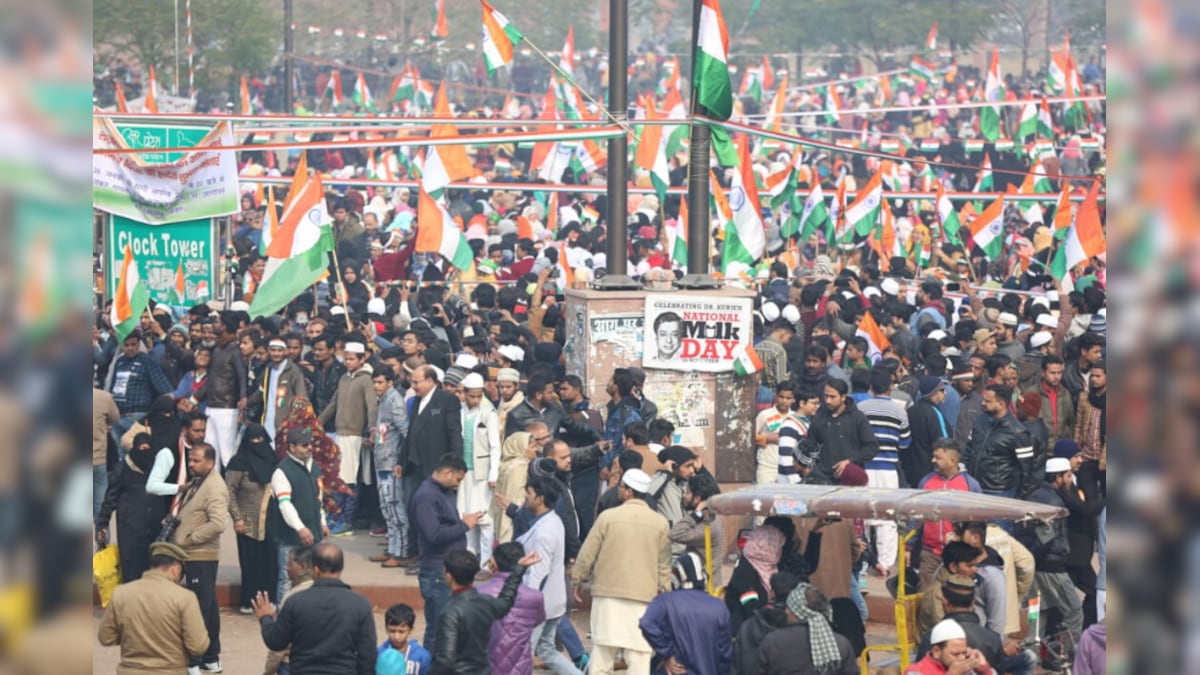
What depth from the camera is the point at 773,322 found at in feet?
51.4

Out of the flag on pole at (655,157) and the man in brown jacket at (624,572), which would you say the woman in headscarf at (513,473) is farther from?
the flag on pole at (655,157)

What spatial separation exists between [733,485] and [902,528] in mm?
2841

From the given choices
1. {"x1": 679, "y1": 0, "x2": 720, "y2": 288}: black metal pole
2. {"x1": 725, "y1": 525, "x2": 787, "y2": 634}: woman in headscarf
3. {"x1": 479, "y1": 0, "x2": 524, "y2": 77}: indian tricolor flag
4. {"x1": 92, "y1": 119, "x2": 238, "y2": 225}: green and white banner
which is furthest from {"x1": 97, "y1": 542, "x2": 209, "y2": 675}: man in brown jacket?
{"x1": 479, "y1": 0, "x2": 524, "y2": 77}: indian tricolor flag

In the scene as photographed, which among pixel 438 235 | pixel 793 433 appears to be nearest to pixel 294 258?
pixel 438 235

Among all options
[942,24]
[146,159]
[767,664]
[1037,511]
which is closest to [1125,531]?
[767,664]

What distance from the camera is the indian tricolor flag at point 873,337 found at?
1505cm

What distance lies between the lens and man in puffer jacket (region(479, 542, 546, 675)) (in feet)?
25.0

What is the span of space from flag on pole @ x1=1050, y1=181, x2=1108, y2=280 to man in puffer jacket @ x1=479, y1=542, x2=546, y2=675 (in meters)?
10.3

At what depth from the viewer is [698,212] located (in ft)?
39.8

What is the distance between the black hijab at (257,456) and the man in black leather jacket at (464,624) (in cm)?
279

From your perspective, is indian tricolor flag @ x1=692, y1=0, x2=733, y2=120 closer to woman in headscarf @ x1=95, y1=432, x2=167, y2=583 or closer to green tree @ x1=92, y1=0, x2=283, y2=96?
woman in headscarf @ x1=95, y1=432, x2=167, y2=583

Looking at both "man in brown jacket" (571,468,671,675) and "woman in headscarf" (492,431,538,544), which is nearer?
"man in brown jacket" (571,468,671,675)

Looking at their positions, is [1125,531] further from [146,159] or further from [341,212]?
[341,212]

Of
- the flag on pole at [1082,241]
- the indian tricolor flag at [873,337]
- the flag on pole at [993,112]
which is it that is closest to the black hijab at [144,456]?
the indian tricolor flag at [873,337]
